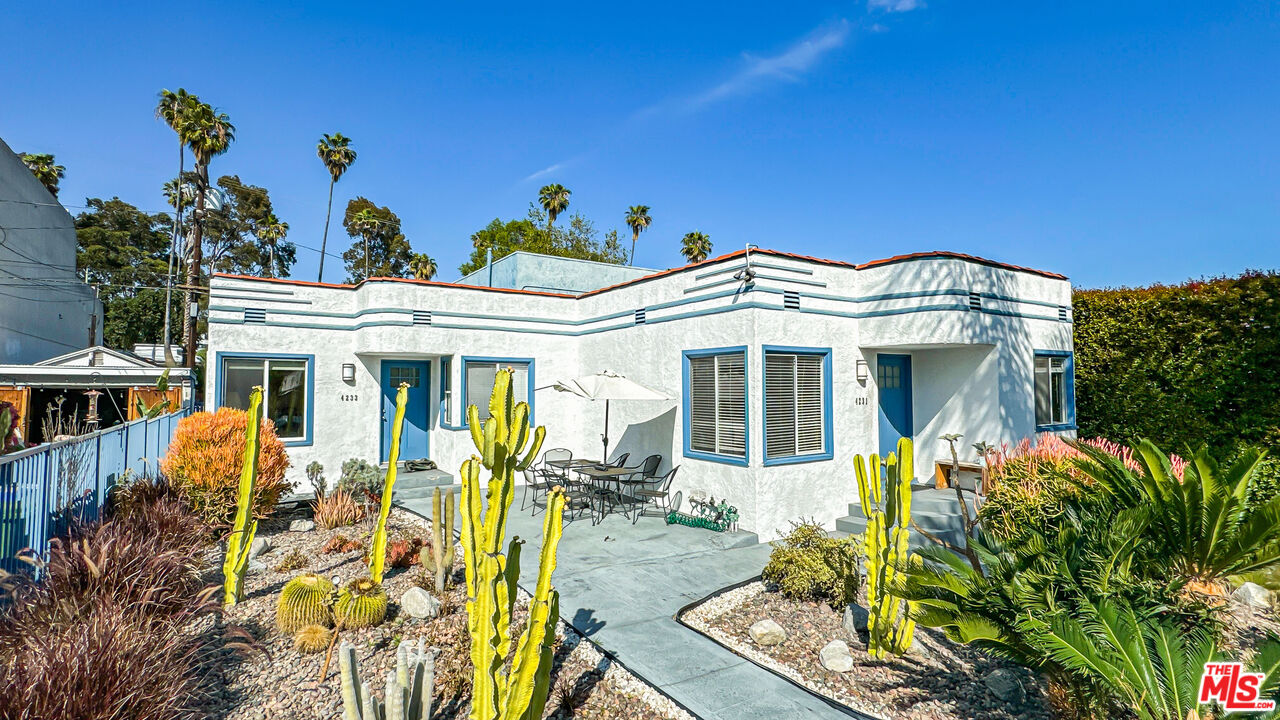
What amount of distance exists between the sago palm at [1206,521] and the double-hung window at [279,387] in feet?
43.9

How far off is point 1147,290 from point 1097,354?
1443 millimetres

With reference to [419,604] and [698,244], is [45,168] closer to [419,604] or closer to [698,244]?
[698,244]

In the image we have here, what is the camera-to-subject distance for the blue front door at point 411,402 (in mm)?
13375

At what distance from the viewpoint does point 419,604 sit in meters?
5.96

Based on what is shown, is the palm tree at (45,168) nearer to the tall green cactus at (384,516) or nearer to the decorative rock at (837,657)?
the tall green cactus at (384,516)

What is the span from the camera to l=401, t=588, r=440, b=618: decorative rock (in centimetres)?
593

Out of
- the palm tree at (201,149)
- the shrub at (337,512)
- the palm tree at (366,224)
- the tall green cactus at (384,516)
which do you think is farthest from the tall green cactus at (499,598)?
the palm tree at (366,224)

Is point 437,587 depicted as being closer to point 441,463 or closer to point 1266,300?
point 441,463

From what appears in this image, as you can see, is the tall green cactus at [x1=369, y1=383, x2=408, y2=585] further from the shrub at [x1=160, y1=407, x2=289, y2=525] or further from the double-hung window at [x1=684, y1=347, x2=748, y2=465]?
the double-hung window at [x1=684, y1=347, x2=748, y2=465]

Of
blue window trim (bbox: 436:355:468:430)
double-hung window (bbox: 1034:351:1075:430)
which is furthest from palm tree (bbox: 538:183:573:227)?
double-hung window (bbox: 1034:351:1075:430)

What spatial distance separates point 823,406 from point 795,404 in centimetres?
60

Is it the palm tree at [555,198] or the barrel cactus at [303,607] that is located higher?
the palm tree at [555,198]

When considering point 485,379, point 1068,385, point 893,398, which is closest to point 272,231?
point 485,379

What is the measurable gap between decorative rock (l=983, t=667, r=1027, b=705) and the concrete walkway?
1.45 metres
